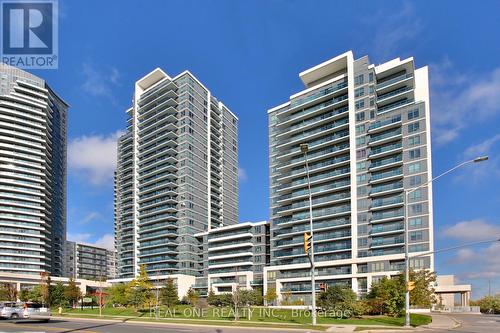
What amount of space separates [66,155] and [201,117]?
3393 inches

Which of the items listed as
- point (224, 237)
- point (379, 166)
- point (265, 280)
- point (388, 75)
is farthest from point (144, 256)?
point (388, 75)

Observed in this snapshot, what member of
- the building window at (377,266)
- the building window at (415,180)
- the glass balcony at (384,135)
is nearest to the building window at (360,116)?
the glass balcony at (384,135)

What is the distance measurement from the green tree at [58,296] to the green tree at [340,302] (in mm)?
48990

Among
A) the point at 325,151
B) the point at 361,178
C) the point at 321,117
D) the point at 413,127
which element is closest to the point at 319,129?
the point at 321,117

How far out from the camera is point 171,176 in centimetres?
13775

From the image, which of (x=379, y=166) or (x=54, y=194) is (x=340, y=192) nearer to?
(x=379, y=166)

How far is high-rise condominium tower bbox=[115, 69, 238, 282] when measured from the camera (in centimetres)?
13529

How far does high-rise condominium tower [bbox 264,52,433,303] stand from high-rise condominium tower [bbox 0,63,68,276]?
89.2 m

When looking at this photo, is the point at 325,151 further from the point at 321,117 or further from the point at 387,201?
the point at 387,201

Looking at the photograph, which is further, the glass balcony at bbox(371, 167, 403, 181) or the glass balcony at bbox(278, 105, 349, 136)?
the glass balcony at bbox(278, 105, 349, 136)

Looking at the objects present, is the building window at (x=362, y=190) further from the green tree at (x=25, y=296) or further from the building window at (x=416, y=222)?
the green tree at (x=25, y=296)

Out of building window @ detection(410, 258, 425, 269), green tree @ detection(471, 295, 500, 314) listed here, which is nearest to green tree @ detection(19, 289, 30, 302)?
building window @ detection(410, 258, 425, 269)

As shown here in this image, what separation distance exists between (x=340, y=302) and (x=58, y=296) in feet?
170

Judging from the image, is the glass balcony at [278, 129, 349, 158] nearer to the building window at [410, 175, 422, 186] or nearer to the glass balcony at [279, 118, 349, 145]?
the glass balcony at [279, 118, 349, 145]
